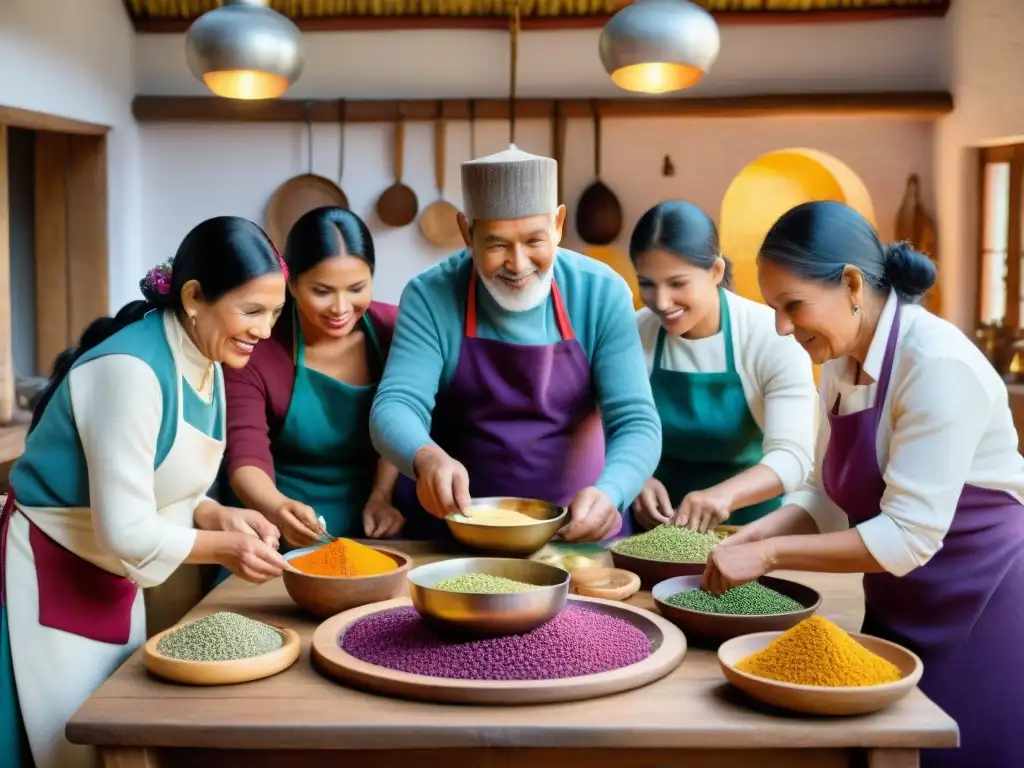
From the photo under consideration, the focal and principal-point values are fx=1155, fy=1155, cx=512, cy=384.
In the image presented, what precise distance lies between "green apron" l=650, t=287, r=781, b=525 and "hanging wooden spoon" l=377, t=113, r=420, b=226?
3507mm

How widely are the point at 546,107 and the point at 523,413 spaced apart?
12.5ft

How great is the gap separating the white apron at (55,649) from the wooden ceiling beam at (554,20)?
4660mm

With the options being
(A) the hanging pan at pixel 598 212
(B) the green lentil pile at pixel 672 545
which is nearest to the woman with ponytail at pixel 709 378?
(B) the green lentil pile at pixel 672 545

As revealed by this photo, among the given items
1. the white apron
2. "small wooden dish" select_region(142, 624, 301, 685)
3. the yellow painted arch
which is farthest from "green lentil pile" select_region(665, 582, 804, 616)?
the yellow painted arch

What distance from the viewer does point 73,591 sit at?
205cm

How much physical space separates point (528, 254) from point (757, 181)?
5.72 m

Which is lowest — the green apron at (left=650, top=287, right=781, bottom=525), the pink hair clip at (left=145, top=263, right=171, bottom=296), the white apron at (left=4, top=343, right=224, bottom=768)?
the white apron at (left=4, top=343, right=224, bottom=768)

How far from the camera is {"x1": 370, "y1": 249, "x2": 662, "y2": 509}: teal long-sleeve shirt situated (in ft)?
8.63

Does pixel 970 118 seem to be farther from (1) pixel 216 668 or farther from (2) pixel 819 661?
(1) pixel 216 668

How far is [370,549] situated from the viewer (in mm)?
2275

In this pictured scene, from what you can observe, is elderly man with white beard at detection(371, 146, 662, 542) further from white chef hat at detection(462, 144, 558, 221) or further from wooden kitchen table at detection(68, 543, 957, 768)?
wooden kitchen table at detection(68, 543, 957, 768)

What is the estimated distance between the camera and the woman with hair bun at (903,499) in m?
1.88

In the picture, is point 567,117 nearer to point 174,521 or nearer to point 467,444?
point 467,444

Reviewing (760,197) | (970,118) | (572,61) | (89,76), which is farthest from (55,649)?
(760,197)
